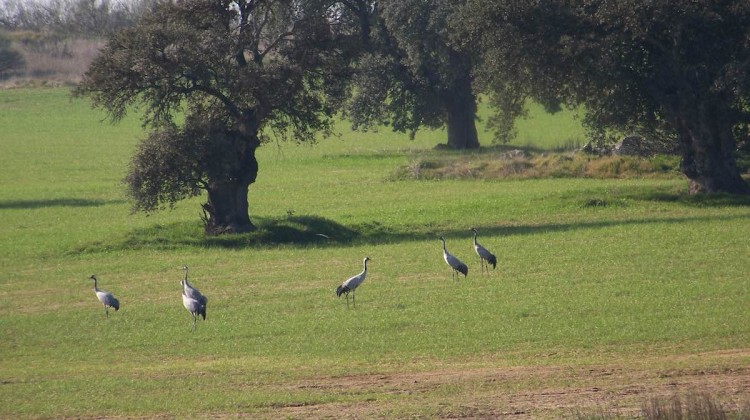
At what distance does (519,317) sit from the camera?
1941 cm

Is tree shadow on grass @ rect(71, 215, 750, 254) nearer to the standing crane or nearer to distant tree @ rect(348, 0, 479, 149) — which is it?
the standing crane

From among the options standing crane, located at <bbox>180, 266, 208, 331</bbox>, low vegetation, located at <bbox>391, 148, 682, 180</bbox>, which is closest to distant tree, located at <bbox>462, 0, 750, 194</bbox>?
low vegetation, located at <bbox>391, 148, 682, 180</bbox>

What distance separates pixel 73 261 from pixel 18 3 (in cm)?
13658

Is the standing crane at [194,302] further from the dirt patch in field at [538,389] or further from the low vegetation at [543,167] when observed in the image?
the low vegetation at [543,167]

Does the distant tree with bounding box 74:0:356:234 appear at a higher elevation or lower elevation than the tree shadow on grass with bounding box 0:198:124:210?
higher

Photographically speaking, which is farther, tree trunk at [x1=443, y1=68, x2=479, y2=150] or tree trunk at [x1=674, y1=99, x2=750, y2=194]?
tree trunk at [x1=443, y1=68, x2=479, y2=150]

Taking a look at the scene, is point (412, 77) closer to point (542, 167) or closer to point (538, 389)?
point (542, 167)

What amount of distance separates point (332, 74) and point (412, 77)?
2475 centimetres

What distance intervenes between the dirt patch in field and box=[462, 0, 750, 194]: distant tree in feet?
56.9

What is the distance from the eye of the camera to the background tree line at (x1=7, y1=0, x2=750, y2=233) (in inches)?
1211

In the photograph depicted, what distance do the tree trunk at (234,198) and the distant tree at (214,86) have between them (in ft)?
0.09

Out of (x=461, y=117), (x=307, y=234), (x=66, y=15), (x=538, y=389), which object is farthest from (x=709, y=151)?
(x=66, y=15)

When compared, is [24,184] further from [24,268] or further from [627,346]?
[627,346]

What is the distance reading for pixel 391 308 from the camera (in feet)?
68.8
